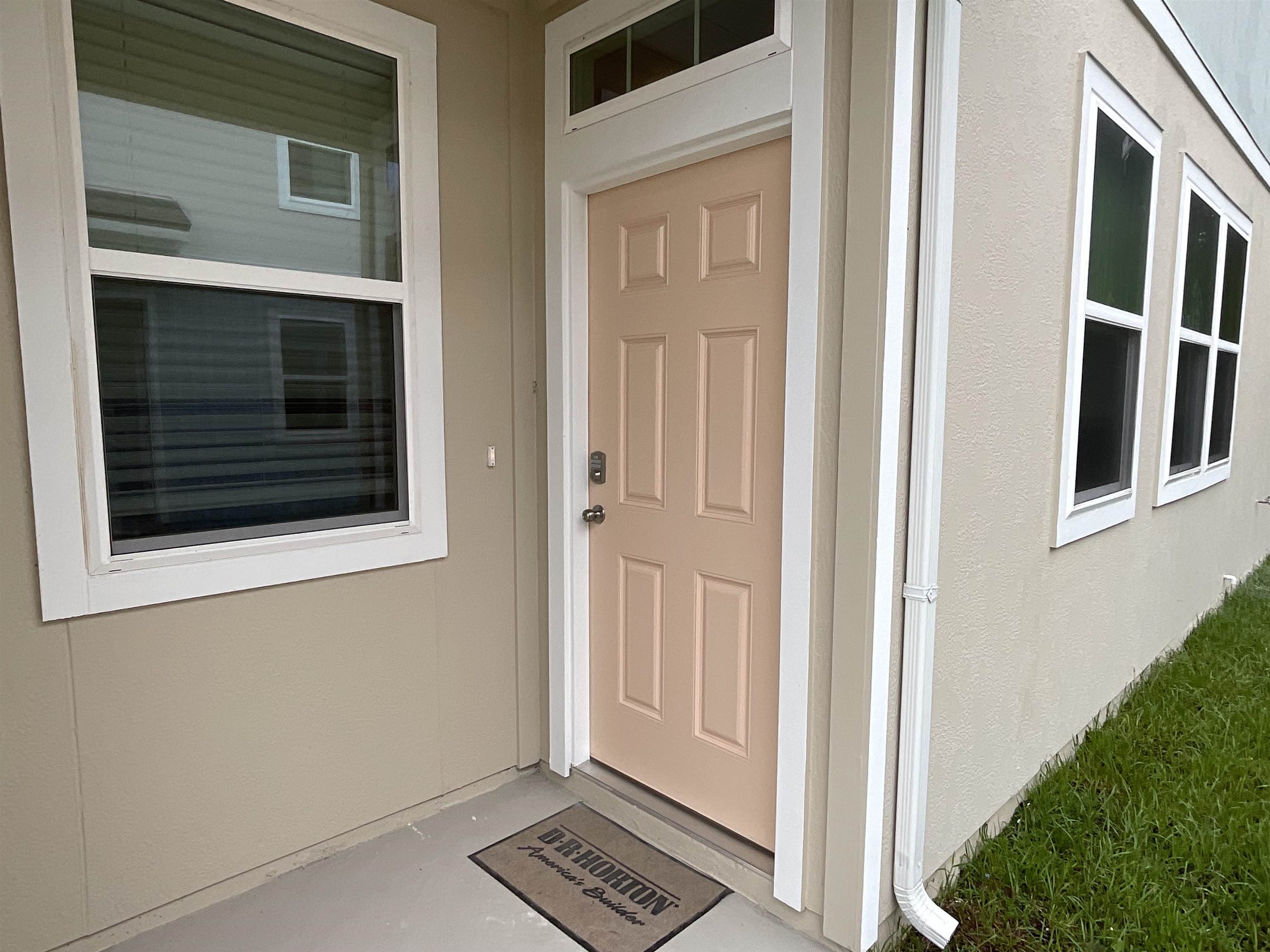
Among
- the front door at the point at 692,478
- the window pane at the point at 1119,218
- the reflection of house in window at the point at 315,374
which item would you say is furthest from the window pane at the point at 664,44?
the window pane at the point at 1119,218

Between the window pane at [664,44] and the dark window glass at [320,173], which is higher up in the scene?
the window pane at [664,44]

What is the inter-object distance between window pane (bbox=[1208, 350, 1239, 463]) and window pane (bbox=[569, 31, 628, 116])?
3.86 m

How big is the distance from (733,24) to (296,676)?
6.94 feet

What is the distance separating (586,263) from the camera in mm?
2430

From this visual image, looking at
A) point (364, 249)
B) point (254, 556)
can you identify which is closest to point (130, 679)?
point (254, 556)

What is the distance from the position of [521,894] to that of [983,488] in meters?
1.67

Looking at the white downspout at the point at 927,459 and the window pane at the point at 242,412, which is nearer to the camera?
the white downspout at the point at 927,459

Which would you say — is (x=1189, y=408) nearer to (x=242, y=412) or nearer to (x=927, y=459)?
(x=927, y=459)

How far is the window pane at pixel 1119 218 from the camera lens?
2.50 meters

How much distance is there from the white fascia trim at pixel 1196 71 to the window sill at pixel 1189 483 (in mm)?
1753

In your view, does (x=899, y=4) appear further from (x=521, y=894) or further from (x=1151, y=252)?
(x=521, y=894)

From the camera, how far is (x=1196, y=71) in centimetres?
320

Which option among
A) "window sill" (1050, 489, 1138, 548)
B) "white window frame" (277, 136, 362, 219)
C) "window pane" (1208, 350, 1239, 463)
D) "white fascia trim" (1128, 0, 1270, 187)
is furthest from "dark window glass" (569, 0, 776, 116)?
"window pane" (1208, 350, 1239, 463)

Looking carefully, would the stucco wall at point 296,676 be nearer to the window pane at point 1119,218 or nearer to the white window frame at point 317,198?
the white window frame at point 317,198
